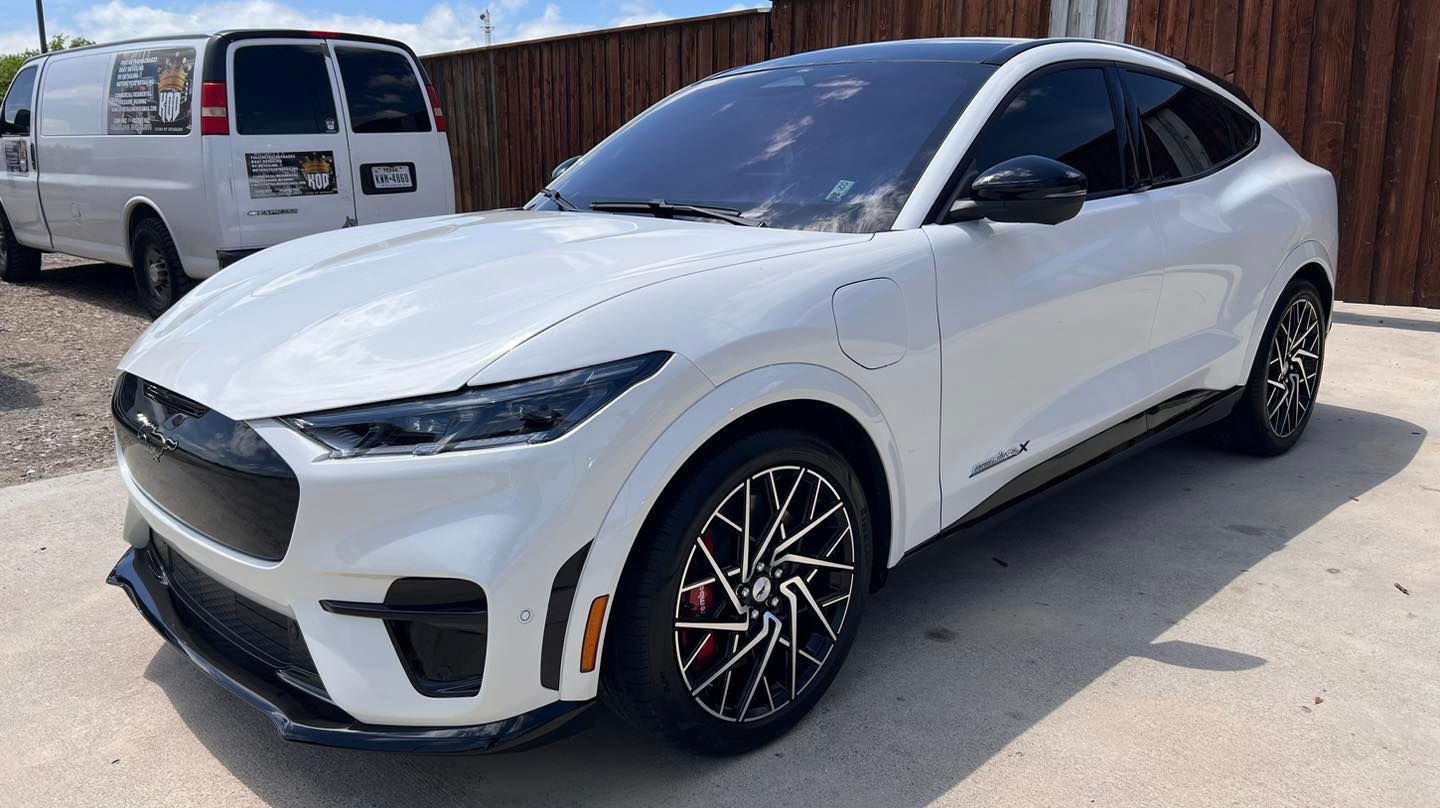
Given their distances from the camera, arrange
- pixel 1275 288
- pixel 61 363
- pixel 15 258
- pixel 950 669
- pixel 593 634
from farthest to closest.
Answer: pixel 15 258, pixel 61 363, pixel 1275 288, pixel 950 669, pixel 593 634

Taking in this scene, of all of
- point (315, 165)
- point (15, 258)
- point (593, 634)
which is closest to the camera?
point (593, 634)

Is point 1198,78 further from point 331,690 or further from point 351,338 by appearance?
point 331,690

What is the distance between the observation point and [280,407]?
2.25m

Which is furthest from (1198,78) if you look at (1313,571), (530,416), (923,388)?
(530,416)

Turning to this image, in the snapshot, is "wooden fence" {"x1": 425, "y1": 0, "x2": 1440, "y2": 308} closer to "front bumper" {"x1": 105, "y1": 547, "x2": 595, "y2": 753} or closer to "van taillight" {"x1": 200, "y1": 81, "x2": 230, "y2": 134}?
"van taillight" {"x1": 200, "y1": 81, "x2": 230, "y2": 134}

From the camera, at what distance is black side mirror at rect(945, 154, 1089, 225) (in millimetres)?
2943

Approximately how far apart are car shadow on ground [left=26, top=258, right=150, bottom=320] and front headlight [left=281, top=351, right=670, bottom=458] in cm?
753

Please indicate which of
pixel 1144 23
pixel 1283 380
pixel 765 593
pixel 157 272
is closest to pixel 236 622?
pixel 765 593

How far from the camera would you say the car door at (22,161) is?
9.46 metres

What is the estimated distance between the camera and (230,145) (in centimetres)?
730

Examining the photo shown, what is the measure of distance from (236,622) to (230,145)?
5.64 m

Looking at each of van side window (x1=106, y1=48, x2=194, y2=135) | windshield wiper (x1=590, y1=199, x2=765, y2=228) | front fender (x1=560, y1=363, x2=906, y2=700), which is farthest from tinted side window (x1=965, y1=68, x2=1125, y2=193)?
van side window (x1=106, y1=48, x2=194, y2=135)

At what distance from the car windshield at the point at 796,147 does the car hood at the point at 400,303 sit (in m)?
0.19

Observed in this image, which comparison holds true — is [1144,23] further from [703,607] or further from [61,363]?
[61,363]
